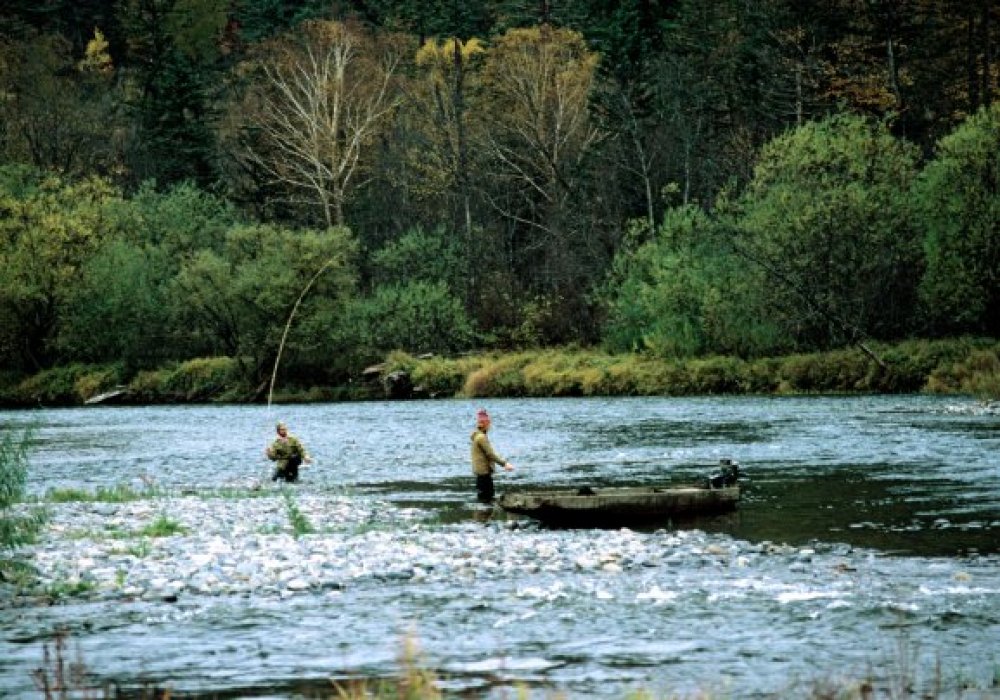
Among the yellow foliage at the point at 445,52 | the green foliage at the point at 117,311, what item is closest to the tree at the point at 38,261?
the green foliage at the point at 117,311

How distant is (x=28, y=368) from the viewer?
87938 millimetres

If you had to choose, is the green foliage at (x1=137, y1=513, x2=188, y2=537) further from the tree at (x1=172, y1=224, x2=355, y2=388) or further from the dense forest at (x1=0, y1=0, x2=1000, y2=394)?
the tree at (x1=172, y1=224, x2=355, y2=388)

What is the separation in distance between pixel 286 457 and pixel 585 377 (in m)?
38.0

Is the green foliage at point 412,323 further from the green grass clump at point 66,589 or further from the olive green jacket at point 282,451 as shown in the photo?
the green grass clump at point 66,589

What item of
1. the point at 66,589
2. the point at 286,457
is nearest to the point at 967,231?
the point at 286,457

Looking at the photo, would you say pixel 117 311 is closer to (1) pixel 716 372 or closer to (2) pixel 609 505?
(1) pixel 716 372

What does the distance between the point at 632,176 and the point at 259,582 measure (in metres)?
68.5

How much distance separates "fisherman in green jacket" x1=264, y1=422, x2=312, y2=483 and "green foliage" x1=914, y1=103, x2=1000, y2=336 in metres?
35.3

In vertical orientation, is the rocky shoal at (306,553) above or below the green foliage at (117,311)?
below

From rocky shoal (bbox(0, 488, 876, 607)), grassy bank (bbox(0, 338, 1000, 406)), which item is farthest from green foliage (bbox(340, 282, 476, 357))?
rocky shoal (bbox(0, 488, 876, 607))

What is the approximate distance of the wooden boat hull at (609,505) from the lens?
2447 cm

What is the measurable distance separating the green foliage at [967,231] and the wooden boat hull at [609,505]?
38.7 metres

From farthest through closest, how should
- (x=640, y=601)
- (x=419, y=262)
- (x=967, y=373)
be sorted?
(x=419, y=262) < (x=967, y=373) < (x=640, y=601)

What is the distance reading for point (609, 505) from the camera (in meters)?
24.6
